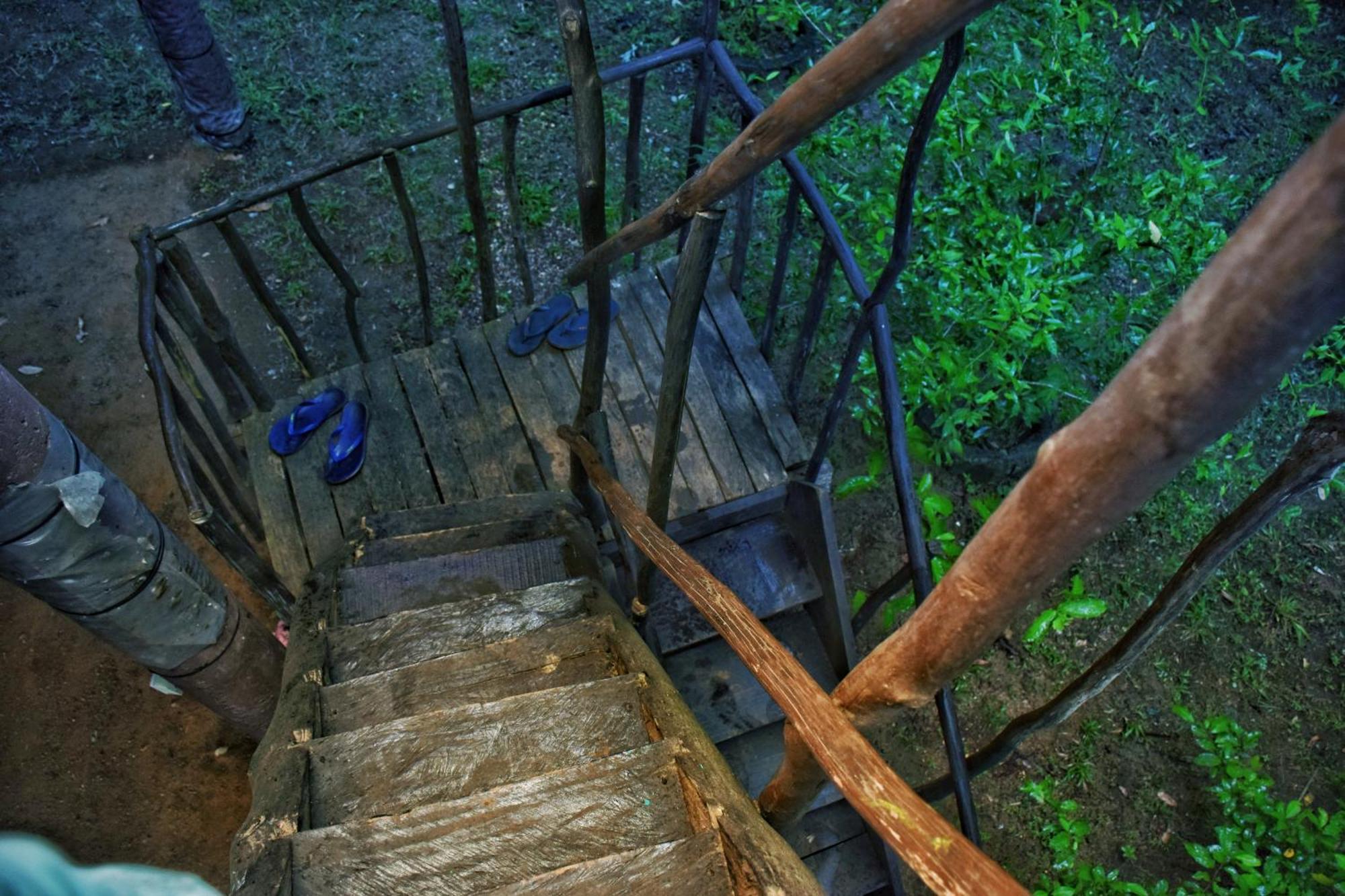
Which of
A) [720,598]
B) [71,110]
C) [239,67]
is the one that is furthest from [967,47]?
[71,110]

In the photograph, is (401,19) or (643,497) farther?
(401,19)

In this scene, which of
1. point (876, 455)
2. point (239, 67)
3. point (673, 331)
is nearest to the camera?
point (673, 331)

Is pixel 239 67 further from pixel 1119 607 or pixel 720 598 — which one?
pixel 1119 607

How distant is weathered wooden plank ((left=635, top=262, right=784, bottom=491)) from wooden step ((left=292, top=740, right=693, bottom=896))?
2055 millimetres

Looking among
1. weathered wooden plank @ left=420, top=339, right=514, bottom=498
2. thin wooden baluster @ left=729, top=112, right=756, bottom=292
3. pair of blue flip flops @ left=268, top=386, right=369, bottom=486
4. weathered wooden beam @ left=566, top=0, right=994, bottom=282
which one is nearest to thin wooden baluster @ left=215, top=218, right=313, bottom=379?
pair of blue flip flops @ left=268, top=386, right=369, bottom=486

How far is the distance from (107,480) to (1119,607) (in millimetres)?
4163

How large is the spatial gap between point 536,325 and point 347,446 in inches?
36.8

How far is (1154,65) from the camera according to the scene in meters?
5.90

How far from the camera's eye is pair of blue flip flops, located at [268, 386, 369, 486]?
3572 mm

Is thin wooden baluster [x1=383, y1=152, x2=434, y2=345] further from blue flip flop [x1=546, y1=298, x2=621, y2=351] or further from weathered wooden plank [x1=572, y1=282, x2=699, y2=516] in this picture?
weathered wooden plank [x1=572, y1=282, x2=699, y2=516]

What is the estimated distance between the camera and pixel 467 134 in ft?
11.1

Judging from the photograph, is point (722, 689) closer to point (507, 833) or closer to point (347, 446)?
point (347, 446)

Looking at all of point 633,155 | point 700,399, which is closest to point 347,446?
point 700,399

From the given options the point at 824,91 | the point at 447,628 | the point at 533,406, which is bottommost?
the point at 533,406
